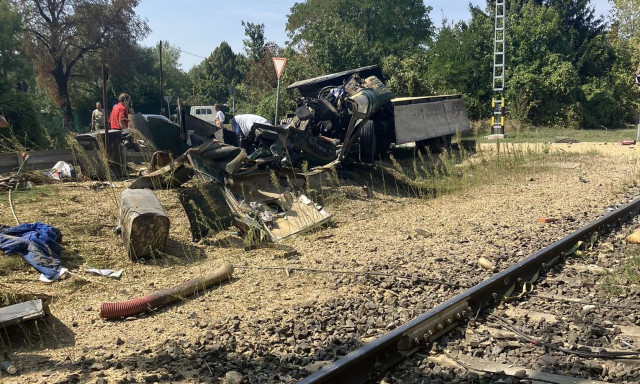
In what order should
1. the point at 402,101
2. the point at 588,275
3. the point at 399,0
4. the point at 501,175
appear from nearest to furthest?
the point at 588,275 < the point at 501,175 < the point at 402,101 < the point at 399,0

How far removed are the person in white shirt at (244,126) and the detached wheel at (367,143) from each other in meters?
1.96

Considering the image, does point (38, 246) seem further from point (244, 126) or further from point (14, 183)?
point (244, 126)

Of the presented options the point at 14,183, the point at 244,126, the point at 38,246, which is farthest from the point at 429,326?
the point at 14,183

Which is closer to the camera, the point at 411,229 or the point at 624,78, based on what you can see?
the point at 411,229

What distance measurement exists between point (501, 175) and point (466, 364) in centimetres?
920

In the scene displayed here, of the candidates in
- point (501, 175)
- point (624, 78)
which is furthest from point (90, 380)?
point (624, 78)

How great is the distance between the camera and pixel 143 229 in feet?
21.3

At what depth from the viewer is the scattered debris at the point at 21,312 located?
425 centimetres

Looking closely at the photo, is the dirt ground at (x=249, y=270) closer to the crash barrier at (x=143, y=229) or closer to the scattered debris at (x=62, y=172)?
the crash barrier at (x=143, y=229)

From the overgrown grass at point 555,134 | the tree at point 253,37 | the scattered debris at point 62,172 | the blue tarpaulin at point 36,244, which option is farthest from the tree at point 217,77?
the blue tarpaulin at point 36,244

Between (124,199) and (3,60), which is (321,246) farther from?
(3,60)

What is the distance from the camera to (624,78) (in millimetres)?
34375

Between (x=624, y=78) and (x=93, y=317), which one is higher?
(x=624, y=78)

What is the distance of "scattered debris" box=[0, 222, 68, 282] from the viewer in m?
5.92
